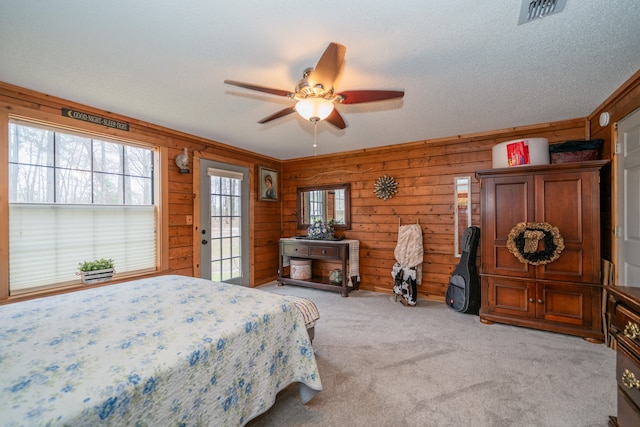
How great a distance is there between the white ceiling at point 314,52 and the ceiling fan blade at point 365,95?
258 mm

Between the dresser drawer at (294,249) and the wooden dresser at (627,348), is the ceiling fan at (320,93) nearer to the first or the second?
the wooden dresser at (627,348)

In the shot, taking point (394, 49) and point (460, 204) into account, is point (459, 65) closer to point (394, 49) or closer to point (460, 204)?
point (394, 49)

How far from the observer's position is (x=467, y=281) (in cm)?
340

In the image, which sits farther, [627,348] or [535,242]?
[535,242]

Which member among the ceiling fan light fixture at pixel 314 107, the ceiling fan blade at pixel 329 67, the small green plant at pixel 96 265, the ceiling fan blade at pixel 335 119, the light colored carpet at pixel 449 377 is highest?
the ceiling fan blade at pixel 329 67

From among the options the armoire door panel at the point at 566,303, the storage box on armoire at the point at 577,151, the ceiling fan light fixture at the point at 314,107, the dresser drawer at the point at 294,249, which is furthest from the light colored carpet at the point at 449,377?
the ceiling fan light fixture at the point at 314,107

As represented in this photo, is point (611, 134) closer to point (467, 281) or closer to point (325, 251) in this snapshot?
point (467, 281)

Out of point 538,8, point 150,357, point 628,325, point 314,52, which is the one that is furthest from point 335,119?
point 628,325

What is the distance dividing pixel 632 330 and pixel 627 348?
130 millimetres

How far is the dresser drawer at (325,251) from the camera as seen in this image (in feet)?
13.9

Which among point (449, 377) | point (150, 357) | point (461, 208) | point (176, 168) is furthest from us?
point (461, 208)

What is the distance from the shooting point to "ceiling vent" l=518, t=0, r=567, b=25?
141cm

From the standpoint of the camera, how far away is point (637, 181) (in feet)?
7.25

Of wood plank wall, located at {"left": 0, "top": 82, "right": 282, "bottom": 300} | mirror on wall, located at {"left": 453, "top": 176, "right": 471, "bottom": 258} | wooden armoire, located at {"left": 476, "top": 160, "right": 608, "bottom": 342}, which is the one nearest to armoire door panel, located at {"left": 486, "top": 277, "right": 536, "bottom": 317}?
wooden armoire, located at {"left": 476, "top": 160, "right": 608, "bottom": 342}
